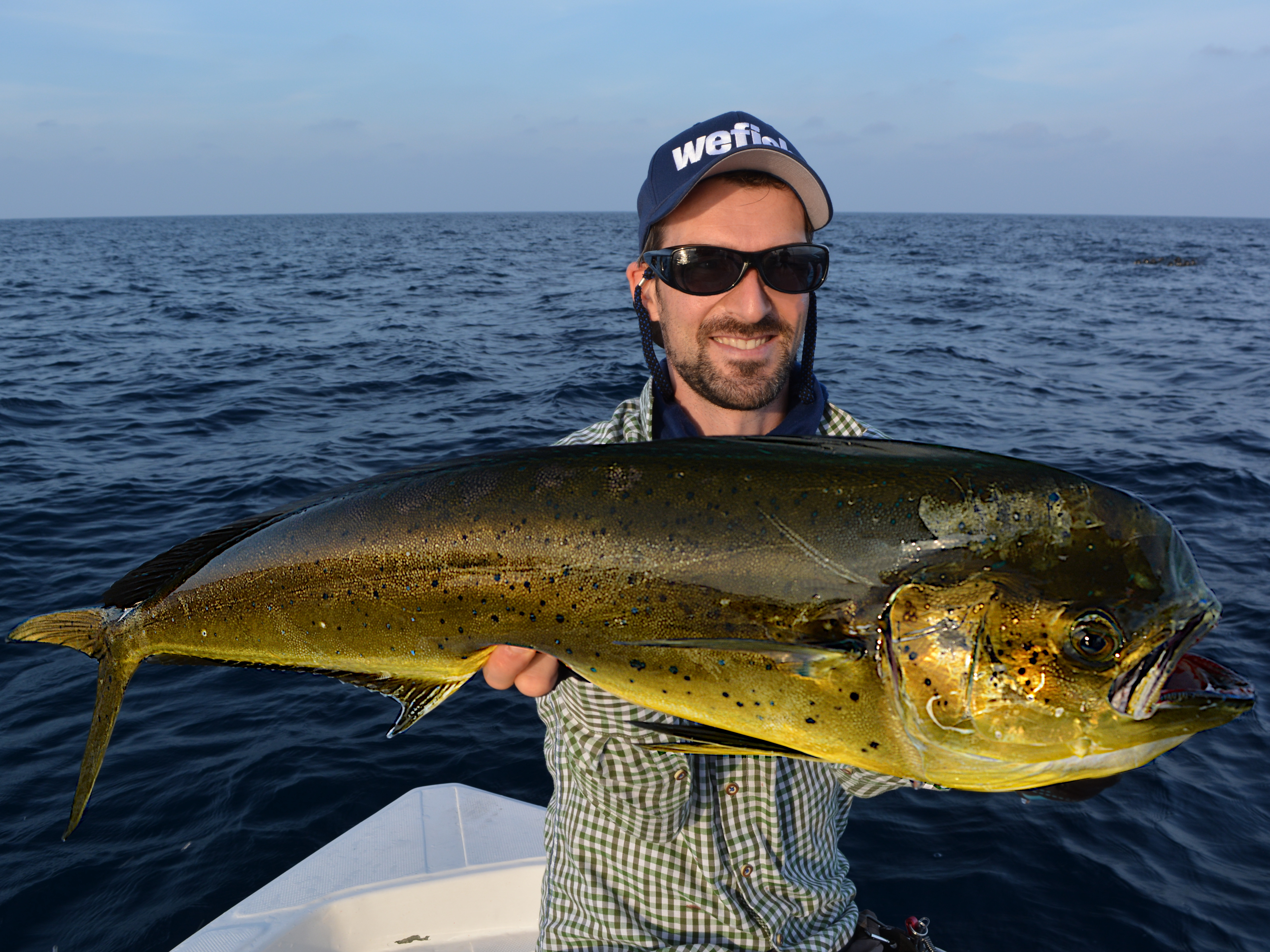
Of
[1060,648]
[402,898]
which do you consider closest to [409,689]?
[1060,648]

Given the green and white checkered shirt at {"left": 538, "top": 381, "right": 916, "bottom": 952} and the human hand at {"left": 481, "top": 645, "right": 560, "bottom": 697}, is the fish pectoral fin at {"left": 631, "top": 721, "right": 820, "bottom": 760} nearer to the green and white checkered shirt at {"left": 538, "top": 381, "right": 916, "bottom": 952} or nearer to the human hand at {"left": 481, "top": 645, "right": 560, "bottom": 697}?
the human hand at {"left": 481, "top": 645, "right": 560, "bottom": 697}

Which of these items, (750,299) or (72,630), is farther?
(750,299)

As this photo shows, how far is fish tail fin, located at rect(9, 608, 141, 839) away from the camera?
7.40ft

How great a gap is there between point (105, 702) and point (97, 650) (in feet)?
0.54

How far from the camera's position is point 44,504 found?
1043 centimetres

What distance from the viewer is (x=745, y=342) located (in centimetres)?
293

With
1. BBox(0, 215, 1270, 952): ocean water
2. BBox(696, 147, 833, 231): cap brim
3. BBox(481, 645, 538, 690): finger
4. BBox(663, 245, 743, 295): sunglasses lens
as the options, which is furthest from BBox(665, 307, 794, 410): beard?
BBox(0, 215, 1270, 952): ocean water

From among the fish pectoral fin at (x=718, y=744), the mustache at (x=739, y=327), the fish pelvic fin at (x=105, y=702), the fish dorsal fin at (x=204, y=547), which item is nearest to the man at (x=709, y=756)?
the mustache at (x=739, y=327)

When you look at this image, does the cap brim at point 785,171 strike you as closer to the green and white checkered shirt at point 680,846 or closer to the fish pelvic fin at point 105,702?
the green and white checkered shirt at point 680,846

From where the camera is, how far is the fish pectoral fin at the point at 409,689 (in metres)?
2.07

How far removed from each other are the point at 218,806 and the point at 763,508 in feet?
19.0

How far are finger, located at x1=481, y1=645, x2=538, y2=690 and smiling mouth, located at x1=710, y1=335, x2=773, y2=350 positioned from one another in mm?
1437

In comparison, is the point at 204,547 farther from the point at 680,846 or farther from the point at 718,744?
the point at 680,846

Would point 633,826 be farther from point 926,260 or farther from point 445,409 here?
point 926,260
